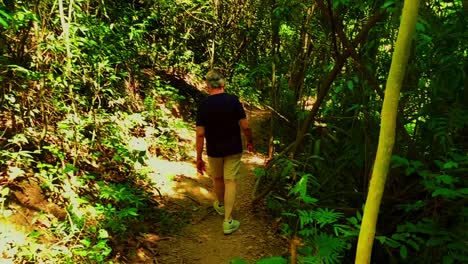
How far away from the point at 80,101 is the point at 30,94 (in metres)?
0.92

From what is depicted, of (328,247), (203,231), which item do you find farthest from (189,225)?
(328,247)

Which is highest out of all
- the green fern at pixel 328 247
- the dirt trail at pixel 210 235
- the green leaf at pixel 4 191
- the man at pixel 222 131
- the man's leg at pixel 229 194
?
the man at pixel 222 131

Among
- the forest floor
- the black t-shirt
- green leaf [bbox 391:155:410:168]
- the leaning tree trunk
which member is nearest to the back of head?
the black t-shirt

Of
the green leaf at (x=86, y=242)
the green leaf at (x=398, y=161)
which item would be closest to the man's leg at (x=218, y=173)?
the green leaf at (x=86, y=242)

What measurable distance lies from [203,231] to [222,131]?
144cm

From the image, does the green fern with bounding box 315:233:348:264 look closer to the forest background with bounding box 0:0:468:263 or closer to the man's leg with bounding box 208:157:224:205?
the forest background with bounding box 0:0:468:263

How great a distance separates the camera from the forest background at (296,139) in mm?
3438

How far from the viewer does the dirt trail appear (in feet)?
16.8

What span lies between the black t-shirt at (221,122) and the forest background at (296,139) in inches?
28.8

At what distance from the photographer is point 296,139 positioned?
5.89 meters

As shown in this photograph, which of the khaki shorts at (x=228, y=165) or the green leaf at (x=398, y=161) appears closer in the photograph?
the green leaf at (x=398, y=161)

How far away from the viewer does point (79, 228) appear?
4.47m

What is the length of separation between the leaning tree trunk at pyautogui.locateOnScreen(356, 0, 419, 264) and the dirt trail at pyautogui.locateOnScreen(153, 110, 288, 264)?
332 cm

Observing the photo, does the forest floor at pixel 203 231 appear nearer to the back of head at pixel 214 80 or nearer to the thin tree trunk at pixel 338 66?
the thin tree trunk at pixel 338 66
